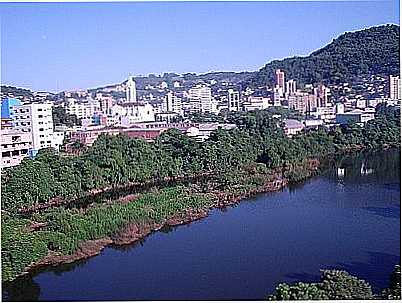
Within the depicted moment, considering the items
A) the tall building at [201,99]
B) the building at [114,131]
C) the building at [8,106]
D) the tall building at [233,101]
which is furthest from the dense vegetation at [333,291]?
the tall building at [233,101]

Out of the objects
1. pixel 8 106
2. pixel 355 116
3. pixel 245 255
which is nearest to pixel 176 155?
pixel 8 106

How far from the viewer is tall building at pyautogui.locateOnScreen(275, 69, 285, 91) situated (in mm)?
6201

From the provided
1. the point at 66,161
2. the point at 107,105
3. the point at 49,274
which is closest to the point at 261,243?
the point at 49,274

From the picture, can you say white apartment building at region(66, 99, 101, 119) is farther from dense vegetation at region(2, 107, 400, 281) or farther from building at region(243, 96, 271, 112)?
building at region(243, 96, 271, 112)

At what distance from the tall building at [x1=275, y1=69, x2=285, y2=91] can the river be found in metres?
2.01

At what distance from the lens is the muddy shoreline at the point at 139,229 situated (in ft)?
10.3

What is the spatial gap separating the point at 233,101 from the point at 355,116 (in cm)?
147

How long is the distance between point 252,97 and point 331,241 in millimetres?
4114

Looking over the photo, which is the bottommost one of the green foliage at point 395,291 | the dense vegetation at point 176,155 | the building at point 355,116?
the green foliage at point 395,291

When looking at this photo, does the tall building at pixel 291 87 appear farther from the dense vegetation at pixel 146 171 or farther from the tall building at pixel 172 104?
the tall building at pixel 172 104

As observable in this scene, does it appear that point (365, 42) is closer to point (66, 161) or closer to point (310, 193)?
point (310, 193)

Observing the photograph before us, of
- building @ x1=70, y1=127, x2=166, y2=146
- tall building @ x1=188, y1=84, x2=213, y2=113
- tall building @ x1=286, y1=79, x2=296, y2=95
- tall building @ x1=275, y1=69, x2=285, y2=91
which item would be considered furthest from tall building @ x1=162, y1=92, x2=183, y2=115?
tall building @ x1=286, y1=79, x2=296, y2=95

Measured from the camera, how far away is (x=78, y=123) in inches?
277

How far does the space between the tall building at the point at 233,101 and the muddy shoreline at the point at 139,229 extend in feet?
7.43
